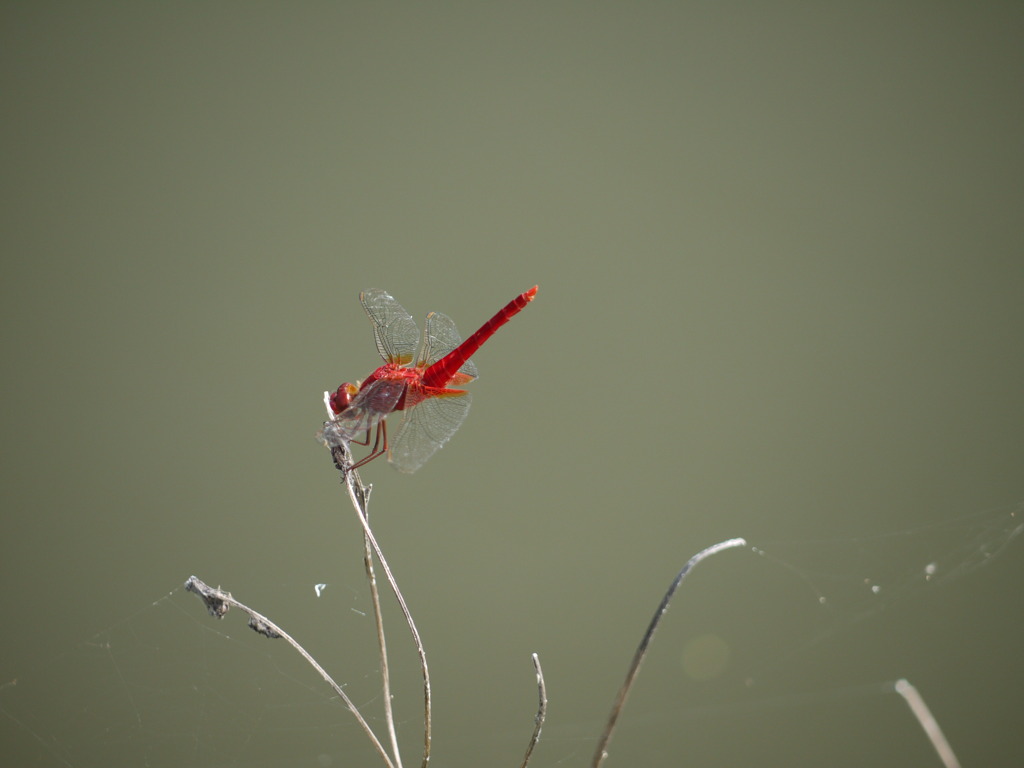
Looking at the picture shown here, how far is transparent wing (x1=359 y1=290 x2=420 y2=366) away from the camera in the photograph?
858mm

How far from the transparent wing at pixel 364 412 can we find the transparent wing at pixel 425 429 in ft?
0.14

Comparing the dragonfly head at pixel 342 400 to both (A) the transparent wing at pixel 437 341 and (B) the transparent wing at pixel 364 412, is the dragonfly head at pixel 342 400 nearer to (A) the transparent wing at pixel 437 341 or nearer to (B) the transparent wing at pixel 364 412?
(B) the transparent wing at pixel 364 412

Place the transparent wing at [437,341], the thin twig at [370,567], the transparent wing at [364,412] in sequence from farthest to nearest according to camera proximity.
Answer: the transparent wing at [437,341] → the transparent wing at [364,412] → the thin twig at [370,567]

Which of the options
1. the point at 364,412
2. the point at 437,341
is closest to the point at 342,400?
the point at 364,412

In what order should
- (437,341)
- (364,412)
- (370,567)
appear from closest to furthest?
(370,567) → (364,412) → (437,341)

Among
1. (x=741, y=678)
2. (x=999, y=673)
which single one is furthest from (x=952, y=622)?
(x=741, y=678)

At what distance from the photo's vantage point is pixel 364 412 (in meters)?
0.72

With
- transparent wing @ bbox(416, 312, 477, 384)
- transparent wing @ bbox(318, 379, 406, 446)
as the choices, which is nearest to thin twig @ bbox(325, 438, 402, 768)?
transparent wing @ bbox(318, 379, 406, 446)

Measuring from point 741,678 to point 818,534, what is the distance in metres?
0.39

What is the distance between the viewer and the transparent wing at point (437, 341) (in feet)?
2.79

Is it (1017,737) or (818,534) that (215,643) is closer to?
(818,534)

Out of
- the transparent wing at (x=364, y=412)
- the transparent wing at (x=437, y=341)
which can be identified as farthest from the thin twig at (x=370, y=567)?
the transparent wing at (x=437, y=341)

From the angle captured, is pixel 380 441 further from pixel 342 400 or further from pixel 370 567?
pixel 370 567

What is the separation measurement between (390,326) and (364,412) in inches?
7.3
